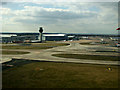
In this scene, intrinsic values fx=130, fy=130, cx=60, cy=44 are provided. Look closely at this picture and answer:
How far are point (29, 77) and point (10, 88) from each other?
632 centimetres

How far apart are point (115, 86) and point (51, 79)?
1369cm

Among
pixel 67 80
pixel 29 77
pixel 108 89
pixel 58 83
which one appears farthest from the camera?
pixel 29 77

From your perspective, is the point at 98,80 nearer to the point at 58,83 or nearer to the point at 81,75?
the point at 81,75

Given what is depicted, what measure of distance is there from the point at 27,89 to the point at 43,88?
3.05 m

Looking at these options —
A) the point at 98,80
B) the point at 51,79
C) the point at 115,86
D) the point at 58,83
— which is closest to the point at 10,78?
the point at 51,79

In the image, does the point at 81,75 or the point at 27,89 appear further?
the point at 81,75

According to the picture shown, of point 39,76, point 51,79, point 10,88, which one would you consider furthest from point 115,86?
point 10,88

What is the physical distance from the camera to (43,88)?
2545 centimetres

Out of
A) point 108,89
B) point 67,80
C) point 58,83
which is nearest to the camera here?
point 108,89

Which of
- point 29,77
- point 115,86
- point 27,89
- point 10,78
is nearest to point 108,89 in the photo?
point 115,86

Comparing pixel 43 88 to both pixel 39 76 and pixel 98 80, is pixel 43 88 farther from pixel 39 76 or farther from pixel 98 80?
pixel 98 80

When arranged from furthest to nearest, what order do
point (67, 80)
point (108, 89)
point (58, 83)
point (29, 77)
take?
point (29, 77), point (67, 80), point (58, 83), point (108, 89)

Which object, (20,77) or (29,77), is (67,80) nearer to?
(29,77)

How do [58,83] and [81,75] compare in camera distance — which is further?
[81,75]
